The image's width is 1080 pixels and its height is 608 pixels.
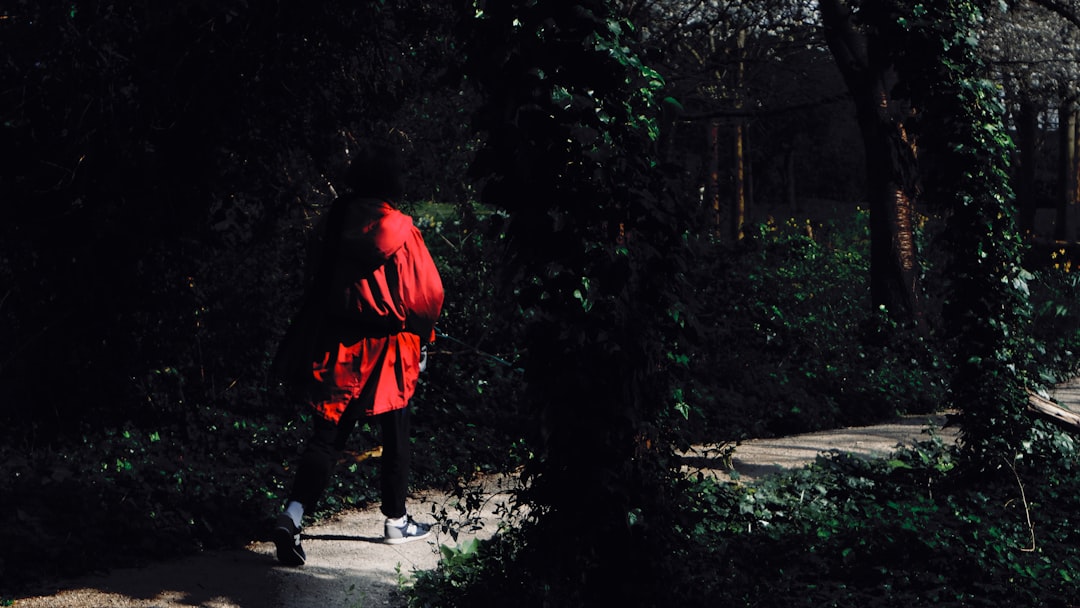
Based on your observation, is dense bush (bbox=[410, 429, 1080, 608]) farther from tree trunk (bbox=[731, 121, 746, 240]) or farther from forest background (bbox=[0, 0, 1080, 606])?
tree trunk (bbox=[731, 121, 746, 240])

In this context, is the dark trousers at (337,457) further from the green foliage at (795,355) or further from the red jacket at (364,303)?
the green foliage at (795,355)

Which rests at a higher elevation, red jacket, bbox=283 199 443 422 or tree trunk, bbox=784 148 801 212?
tree trunk, bbox=784 148 801 212

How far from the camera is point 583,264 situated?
11.9ft

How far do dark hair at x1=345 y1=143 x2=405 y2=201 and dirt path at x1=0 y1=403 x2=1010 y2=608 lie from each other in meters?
1.62

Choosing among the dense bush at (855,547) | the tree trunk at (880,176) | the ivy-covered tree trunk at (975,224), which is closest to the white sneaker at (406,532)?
the dense bush at (855,547)

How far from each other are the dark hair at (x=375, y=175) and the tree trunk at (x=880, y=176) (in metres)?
8.60

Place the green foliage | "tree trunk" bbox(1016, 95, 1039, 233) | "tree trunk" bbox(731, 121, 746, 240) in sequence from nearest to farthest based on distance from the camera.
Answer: the green foliage → "tree trunk" bbox(731, 121, 746, 240) → "tree trunk" bbox(1016, 95, 1039, 233)

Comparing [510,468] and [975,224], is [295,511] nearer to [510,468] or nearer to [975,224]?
A: [510,468]

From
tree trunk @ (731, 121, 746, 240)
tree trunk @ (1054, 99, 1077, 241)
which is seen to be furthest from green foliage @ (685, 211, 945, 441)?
tree trunk @ (1054, 99, 1077, 241)

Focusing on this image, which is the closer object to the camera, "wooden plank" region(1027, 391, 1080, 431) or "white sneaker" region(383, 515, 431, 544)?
"white sneaker" region(383, 515, 431, 544)

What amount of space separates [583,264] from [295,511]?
2.09 meters

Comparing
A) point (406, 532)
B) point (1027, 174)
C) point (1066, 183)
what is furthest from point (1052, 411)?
point (1066, 183)

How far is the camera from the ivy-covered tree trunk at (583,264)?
11.8 ft

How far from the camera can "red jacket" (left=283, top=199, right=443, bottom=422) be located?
490 centimetres
